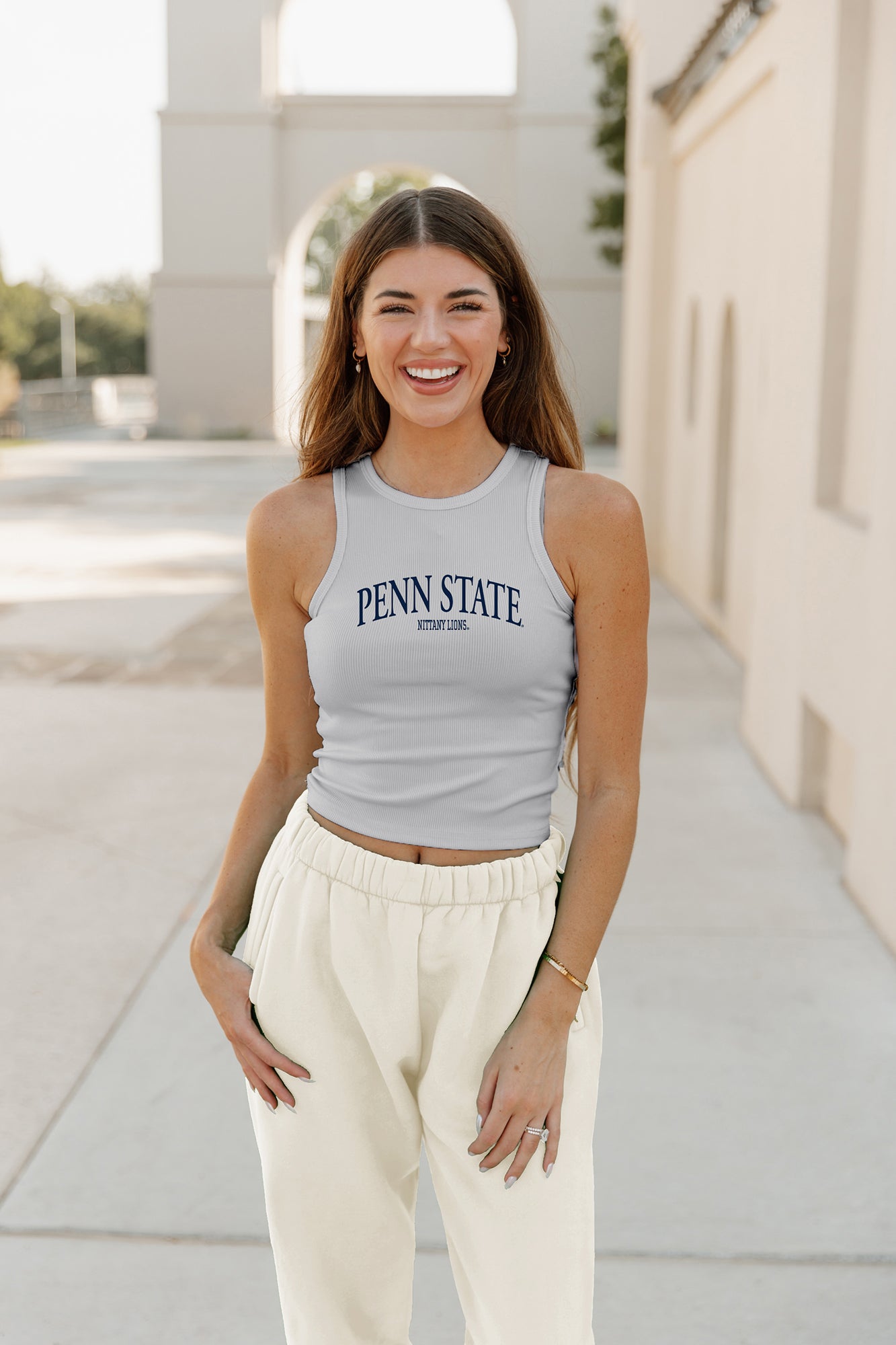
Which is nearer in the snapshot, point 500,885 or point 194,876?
point 500,885

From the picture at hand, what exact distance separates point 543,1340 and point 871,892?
10.1 feet

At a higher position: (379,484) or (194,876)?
A: (379,484)

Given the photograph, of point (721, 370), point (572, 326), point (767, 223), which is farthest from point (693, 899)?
point (572, 326)

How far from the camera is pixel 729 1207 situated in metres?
2.91

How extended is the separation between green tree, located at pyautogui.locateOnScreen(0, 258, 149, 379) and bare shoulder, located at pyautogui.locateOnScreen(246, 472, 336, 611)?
5018 centimetres

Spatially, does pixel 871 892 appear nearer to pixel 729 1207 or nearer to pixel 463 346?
pixel 729 1207

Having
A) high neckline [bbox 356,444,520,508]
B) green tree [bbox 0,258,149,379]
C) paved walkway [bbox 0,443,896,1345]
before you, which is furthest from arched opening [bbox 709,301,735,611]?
green tree [bbox 0,258,149,379]

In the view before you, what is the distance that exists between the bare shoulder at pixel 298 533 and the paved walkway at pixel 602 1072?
38.6 inches

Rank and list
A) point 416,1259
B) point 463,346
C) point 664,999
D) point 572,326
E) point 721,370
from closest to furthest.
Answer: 1. point 463,346
2. point 416,1259
3. point 664,999
4. point 721,370
5. point 572,326

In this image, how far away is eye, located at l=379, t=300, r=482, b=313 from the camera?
171cm

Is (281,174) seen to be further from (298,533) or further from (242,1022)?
(242,1022)

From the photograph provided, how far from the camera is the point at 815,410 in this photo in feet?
18.8

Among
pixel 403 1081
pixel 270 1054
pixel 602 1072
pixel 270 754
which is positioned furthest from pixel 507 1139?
pixel 602 1072

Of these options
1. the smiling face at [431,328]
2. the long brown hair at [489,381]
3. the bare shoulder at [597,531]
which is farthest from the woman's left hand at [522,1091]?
the smiling face at [431,328]
